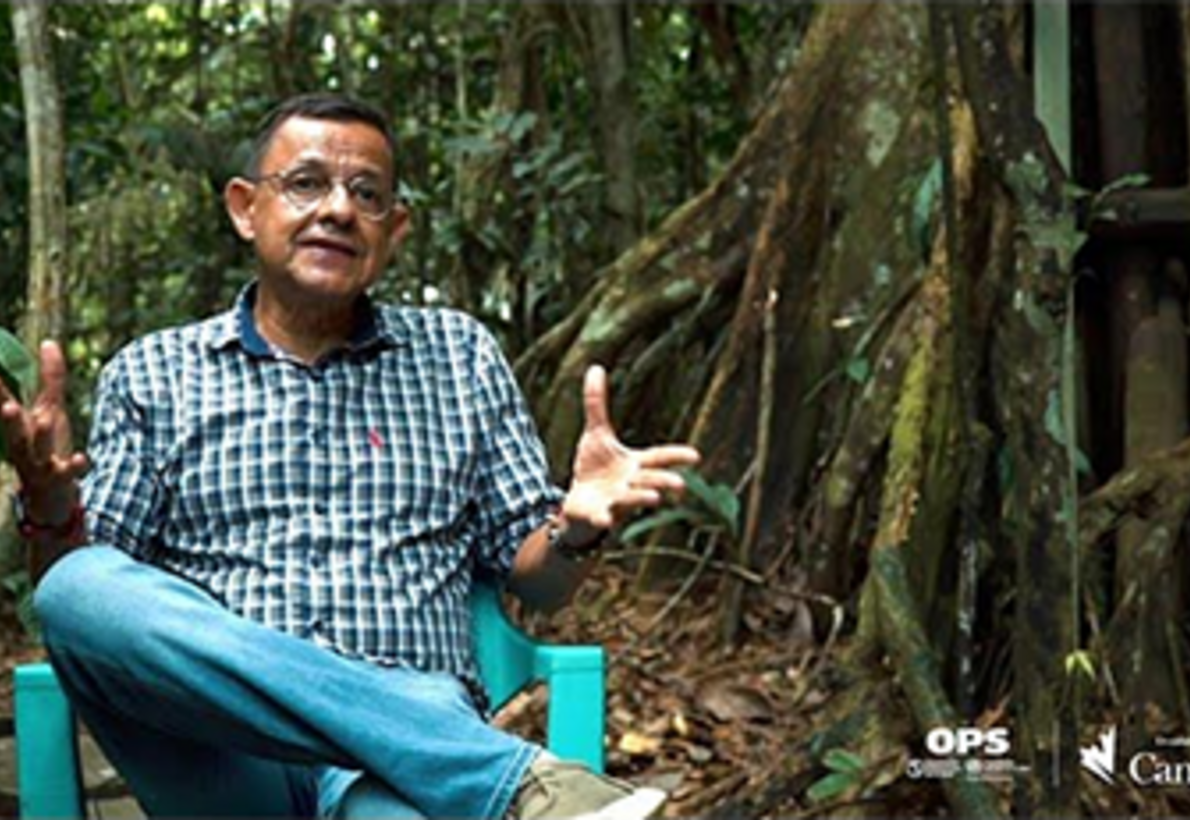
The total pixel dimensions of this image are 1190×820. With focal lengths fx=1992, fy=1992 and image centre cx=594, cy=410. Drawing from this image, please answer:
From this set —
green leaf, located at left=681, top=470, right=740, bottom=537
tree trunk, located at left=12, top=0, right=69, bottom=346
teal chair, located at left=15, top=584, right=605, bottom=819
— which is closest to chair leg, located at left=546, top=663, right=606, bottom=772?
teal chair, located at left=15, top=584, right=605, bottom=819

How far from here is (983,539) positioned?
401 centimetres

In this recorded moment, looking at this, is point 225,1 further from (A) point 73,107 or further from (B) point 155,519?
(B) point 155,519

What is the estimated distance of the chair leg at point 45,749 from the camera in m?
2.60

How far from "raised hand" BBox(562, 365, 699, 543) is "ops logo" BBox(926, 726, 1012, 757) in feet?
4.17

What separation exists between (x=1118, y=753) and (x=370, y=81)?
4.53 m

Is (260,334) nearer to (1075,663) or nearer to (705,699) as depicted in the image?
(1075,663)

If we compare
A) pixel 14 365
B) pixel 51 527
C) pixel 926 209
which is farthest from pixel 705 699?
pixel 14 365

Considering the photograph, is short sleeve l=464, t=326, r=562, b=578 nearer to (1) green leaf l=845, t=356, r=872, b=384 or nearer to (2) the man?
(2) the man

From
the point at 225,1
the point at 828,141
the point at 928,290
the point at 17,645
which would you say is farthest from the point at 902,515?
the point at 225,1

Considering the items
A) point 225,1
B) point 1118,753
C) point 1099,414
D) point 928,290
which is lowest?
point 1118,753

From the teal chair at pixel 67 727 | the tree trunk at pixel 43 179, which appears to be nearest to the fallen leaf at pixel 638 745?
the teal chair at pixel 67 727

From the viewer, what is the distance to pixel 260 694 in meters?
2.34

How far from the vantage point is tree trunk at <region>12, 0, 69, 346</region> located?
456 centimetres

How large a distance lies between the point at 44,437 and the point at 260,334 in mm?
591
